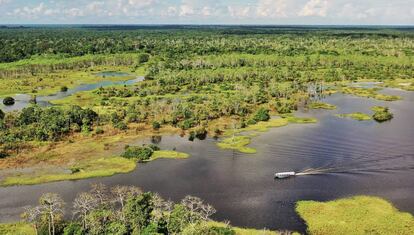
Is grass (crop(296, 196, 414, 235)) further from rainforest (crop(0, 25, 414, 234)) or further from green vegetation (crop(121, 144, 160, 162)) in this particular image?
green vegetation (crop(121, 144, 160, 162))

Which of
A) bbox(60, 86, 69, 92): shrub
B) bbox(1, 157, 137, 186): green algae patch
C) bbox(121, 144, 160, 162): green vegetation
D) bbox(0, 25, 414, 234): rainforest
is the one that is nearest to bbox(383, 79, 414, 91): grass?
bbox(0, 25, 414, 234): rainforest

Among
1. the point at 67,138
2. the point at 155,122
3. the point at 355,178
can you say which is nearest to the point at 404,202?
the point at 355,178

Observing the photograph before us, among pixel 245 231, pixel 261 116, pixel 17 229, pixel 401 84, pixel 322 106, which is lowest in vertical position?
pixel 17 229

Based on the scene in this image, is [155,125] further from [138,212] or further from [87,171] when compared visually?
[138,212]

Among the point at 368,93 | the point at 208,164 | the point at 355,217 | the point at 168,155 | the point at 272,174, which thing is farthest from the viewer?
the point at 368,93

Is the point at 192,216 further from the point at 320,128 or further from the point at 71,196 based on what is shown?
the point at 320,128

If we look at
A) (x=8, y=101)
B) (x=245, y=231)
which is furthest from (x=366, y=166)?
(x=8, y=101)
